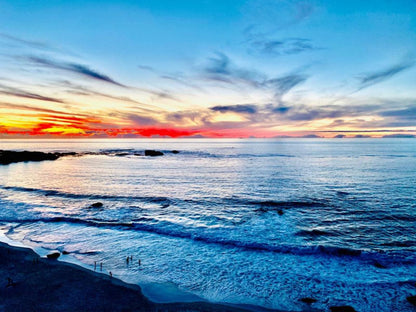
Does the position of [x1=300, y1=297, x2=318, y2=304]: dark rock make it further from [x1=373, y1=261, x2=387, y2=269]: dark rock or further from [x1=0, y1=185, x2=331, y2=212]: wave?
[x1=0, y1=185, x2=331, y2=212]: wave

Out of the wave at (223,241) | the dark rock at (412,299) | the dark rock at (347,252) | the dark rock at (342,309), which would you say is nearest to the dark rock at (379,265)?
the wave at (223,241)

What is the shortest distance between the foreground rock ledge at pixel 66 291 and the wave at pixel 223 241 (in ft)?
20.0

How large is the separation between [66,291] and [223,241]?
341 inches

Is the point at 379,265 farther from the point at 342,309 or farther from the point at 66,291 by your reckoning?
the point at 66,291

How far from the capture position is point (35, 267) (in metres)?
10.7

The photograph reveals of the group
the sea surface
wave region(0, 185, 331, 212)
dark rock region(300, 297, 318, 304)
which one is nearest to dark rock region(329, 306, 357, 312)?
the sea surface

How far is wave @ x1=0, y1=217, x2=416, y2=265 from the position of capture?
12556 mm

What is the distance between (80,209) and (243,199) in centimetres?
1608

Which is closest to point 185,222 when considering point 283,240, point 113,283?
point 283,240

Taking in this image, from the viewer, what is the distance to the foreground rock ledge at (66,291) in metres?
8.13

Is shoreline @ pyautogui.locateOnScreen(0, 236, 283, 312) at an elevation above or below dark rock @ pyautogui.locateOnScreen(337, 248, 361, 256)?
below

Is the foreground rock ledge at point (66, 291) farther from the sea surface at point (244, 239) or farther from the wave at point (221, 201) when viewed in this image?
the wave at point (221, 201)

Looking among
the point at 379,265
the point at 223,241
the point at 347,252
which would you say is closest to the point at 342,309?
the point at 379,265

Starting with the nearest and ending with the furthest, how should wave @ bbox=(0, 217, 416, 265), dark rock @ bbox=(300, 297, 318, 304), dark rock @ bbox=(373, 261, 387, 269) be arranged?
dark rock @ bbox=(300, 297, 318, 304) < dark rock @ bbox=(373, 261, 387, 269) < wave @ bbox=(0, 217, 416, 265)
